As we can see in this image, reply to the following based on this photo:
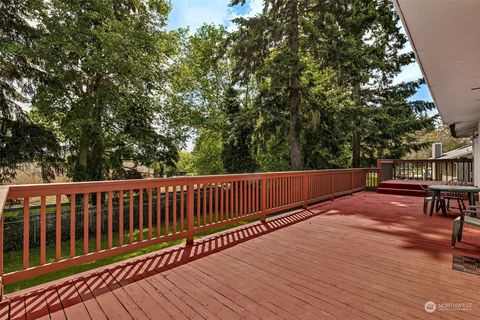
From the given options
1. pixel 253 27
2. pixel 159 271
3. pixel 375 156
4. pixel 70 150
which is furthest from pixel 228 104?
pixel 159 271

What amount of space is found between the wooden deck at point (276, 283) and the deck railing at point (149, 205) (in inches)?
9.5

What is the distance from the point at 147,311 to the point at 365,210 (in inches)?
218

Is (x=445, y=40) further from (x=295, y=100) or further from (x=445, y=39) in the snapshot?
(x=295, y=100)

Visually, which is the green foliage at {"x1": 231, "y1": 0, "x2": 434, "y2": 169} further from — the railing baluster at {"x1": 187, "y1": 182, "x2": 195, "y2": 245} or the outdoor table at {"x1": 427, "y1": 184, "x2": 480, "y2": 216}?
the railing baluster at {"x1": 187, "y1": 182, "x2": 195, "y2": 245}

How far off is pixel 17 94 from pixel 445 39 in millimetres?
11100

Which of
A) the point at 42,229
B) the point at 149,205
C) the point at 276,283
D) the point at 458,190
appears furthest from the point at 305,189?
the point at 42,229

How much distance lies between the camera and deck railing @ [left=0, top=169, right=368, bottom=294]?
2.31 meters

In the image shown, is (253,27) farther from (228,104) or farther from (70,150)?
(70,150)

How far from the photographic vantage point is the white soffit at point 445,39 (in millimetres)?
1675

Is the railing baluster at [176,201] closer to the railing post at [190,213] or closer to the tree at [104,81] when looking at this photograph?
the railing post at [190,213]

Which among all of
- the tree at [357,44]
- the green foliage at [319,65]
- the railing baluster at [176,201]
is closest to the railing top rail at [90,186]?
the railing baluster at [176,201]

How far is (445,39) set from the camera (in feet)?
6.99

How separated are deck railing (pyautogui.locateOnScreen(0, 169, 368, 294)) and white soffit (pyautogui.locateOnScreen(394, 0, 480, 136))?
286 cm

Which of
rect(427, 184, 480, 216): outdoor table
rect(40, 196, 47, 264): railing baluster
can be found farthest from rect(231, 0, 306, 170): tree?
rect(40, 196, 47, 264): railing baluster
